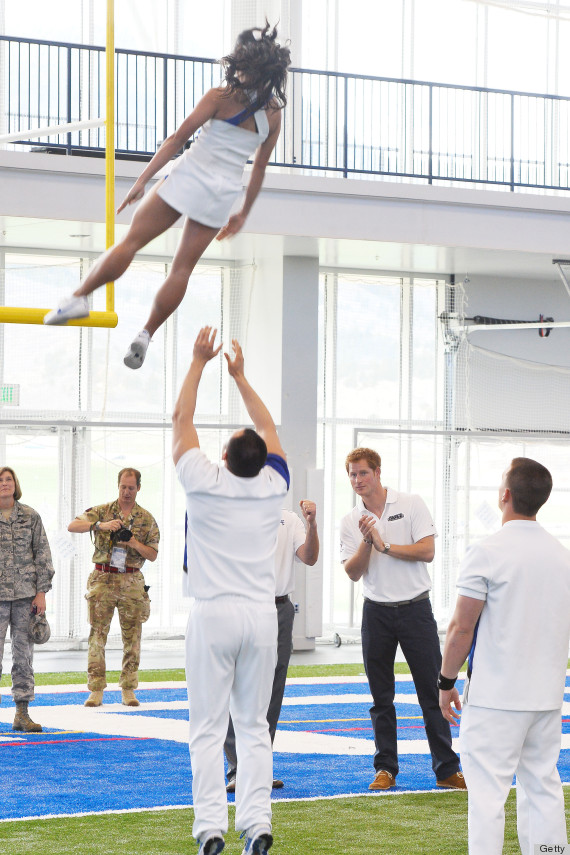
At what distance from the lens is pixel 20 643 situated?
839cm

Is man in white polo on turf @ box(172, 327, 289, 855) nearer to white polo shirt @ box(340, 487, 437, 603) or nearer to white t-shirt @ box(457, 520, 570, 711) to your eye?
white t-shirt @ box(457, 520, 570, 711)

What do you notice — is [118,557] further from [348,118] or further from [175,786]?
[348,118]

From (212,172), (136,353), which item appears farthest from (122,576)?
(212,172)

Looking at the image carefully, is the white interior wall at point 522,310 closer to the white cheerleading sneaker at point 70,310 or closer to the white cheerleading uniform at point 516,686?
the white cheerleading uniform at point 516,686

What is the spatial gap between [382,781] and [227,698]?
2.18 m

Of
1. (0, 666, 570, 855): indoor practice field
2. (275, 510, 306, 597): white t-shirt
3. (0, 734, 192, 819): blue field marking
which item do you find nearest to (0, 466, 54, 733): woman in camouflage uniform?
(0, 666, 570, 855): indoor practice field

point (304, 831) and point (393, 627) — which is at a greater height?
point (393, 627)

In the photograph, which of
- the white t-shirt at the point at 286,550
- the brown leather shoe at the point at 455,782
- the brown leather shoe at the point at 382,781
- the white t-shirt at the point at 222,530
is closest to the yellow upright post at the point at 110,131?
the white t-shirt at the point at 222,530

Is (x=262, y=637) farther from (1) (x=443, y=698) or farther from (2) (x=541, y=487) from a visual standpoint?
(2) (x=541, y=487)

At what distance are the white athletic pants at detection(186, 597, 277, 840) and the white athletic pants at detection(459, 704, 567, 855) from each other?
2.97ft

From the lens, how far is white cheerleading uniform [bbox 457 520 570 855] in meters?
4.24

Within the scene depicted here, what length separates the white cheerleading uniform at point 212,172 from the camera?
10.6 ft

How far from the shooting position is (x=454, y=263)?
1476cm

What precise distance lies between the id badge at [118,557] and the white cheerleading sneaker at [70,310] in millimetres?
6567
